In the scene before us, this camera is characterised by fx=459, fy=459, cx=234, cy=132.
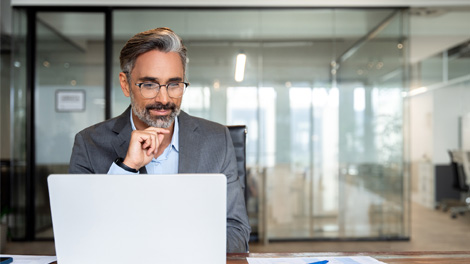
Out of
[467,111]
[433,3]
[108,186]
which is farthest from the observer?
[467,111]

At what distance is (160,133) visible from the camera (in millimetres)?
1619

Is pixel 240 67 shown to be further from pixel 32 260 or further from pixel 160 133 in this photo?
pixel 32 260

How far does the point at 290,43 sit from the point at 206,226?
4381mm

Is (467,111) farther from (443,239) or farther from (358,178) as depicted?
(358,178)

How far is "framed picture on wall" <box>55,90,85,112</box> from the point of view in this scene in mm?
5254

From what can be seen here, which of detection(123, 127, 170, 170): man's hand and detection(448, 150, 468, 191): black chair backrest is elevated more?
detection(123, 127, 170, 170): man's hand

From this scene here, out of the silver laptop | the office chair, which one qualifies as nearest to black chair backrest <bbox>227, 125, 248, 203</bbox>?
the silver laptop

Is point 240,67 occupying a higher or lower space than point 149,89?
higher

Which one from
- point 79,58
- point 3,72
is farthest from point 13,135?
point 3,72

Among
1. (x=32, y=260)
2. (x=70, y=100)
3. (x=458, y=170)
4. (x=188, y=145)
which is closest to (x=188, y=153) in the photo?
(x=188, y=145)

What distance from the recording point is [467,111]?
7.98m

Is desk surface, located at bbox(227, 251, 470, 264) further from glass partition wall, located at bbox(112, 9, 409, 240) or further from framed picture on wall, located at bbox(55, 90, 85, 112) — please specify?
framed picture on wall, located at bbox(55, 90, 85, 112)

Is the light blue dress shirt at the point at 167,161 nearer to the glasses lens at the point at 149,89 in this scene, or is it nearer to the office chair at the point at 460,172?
the glasses lens at the point at 149,89

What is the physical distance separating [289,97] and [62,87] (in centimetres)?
261
